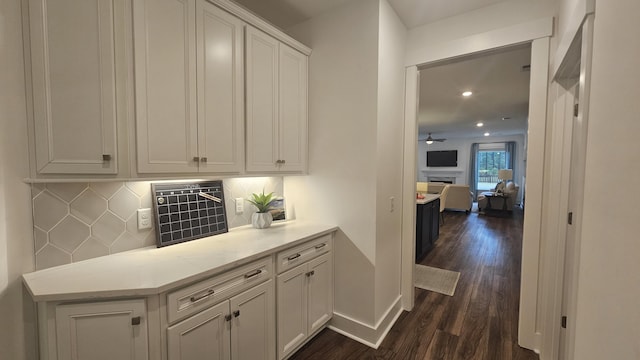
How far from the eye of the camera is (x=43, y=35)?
3.67 feet

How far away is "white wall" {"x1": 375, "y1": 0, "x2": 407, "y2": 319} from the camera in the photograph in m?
2.04

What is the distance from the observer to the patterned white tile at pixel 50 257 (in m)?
1.26

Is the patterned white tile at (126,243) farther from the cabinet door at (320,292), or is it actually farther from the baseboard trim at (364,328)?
the baseboard trim at (364,328)

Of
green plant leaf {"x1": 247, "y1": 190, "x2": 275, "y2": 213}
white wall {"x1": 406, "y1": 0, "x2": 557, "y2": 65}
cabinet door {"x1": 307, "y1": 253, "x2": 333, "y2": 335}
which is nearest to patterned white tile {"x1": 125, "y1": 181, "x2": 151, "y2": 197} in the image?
green plant leaf {"x1": 247, "y1": 190, "x2": 275, "y2": 213}

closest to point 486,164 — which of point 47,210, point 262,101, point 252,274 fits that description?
point 262,101

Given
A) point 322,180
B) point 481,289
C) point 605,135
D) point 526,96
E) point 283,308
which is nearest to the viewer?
point 605,135

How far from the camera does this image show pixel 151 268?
1.28 meters

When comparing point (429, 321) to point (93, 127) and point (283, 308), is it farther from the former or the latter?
point (93, 127)

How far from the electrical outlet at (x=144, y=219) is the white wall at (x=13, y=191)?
18.6 inches

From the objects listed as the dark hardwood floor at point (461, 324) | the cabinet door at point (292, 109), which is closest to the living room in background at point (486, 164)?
the dark hardwood floor at point (461, 324)

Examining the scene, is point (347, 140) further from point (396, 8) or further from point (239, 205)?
point (396, 8)

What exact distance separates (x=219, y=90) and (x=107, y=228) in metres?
1.03

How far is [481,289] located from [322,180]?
2.28 metres

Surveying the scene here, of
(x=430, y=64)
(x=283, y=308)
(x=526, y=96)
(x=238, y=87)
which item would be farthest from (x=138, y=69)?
(x=526, y=96)
